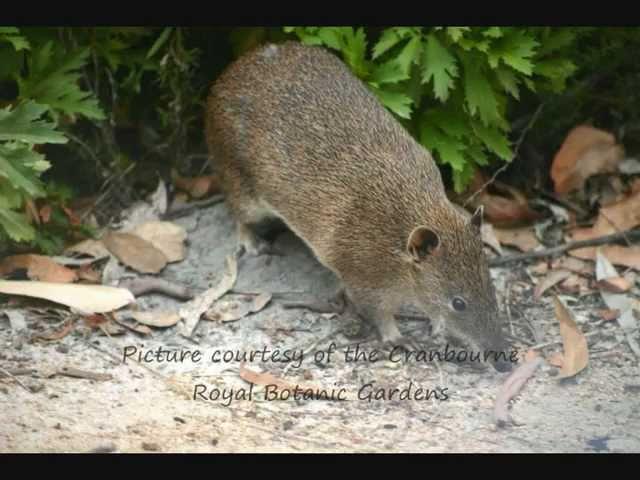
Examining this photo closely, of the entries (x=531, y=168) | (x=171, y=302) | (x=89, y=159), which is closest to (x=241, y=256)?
(x=171, y=302)

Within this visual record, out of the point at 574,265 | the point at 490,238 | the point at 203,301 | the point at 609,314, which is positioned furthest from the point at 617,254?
the point at 203,301

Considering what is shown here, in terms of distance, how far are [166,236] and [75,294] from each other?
1057 millimetres

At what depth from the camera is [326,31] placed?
8.58 meters

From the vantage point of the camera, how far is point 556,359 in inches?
307

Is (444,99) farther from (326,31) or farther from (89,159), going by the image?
(89,159)

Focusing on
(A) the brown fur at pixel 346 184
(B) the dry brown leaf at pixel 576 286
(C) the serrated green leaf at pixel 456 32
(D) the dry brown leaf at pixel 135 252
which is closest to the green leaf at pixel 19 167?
(D) the dry brown leaf at pixel 135 252

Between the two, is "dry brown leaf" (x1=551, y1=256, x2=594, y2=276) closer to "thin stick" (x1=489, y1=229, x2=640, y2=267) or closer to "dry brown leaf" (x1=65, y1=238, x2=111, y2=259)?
"thin stick" (x1=489, y1=229, x2=640, y2=267)

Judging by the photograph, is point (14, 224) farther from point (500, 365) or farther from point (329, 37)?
point (500, 365)

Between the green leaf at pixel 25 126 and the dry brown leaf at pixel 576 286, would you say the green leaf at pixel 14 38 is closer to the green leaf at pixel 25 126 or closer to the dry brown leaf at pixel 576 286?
the green leaf at pixel 25 126

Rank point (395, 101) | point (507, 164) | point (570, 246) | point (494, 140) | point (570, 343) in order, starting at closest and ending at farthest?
point (570, 343), point (395, 101), point (494, 140), point (570, 246), point (507, 164)

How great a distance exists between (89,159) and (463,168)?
287 cm

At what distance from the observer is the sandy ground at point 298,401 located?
6820mm

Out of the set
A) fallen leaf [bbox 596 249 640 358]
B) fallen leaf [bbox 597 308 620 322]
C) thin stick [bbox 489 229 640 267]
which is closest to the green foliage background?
thin stick [bbox 489 229 640 267]

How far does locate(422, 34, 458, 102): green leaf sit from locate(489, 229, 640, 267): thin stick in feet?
4.35
